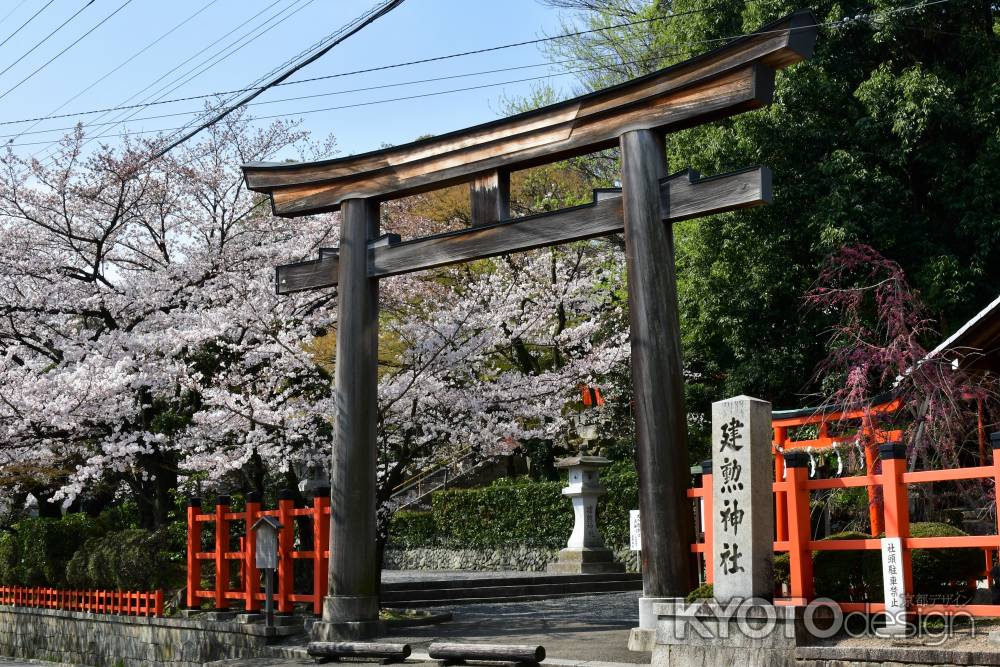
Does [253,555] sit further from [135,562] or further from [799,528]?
[799,528]

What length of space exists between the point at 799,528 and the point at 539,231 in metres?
3.89

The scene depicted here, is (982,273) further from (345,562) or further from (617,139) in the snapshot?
(345,562)

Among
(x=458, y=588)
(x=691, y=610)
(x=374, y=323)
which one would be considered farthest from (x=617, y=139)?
(x=458, y=588)

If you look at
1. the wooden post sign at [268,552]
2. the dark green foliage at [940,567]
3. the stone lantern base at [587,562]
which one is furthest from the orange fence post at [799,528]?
the stone lantern base at [587,562]

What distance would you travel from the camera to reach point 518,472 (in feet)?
102

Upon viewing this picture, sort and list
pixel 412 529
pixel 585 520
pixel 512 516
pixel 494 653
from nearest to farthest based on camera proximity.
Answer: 1. pixel 494 653
2. pixel 585 520
3. pixel 512 516
4. pixel 412 529

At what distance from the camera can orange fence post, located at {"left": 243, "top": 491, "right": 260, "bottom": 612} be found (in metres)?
12.4

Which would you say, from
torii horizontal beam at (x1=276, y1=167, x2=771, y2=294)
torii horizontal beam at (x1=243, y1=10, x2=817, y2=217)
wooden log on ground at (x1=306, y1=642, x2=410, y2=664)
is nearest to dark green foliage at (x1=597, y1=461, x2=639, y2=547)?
torii horizontal beam at (x1=276, y1=167, x2=771, y2=294)

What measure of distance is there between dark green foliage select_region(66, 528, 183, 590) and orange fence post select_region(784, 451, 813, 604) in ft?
30.9

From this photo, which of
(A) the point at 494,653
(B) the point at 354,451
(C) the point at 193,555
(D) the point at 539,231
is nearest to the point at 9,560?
(C) the point at 193,555

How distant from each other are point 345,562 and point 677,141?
40.7 feet

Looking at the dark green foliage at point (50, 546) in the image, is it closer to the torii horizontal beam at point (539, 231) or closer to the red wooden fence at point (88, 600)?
the red wooden fence at point (88, 600)

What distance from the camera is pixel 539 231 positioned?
1013 centimetres

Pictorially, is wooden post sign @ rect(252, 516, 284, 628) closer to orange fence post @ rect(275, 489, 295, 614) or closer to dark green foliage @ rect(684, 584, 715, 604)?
orange fence post @ rect(275, 489, 295, 614)
